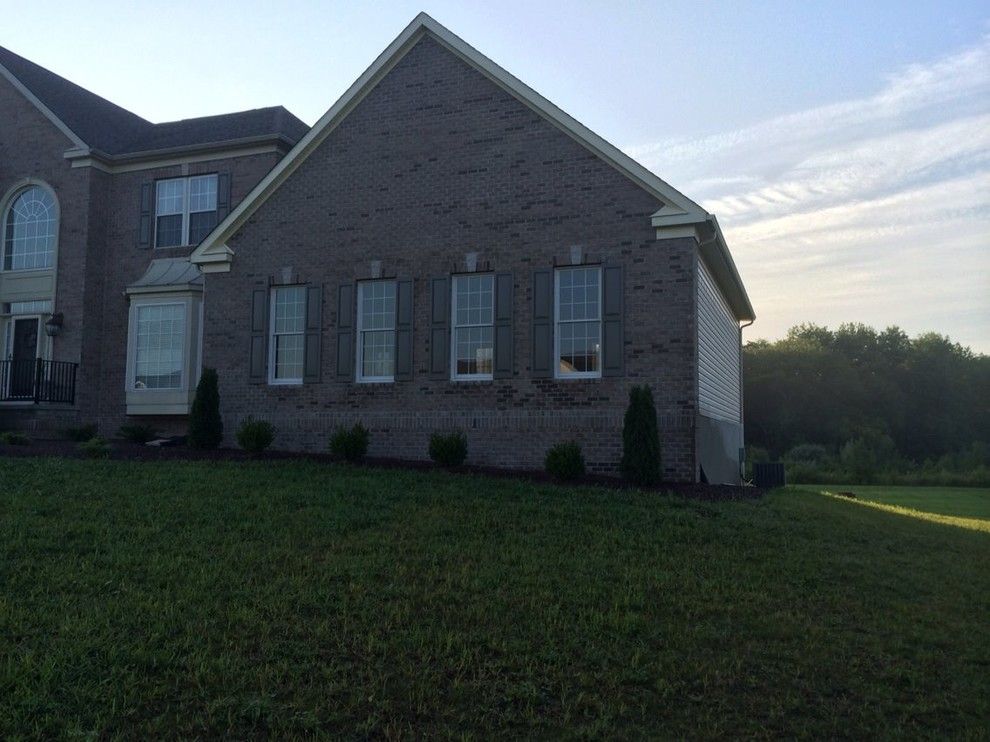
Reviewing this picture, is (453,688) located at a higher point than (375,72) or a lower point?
lower

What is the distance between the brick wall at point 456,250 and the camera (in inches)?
599

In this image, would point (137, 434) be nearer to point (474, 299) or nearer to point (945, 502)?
point (474, 299)

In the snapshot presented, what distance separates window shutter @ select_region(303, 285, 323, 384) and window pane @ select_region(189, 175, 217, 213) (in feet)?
19.9

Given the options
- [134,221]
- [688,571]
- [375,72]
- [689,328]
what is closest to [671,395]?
[689,328]

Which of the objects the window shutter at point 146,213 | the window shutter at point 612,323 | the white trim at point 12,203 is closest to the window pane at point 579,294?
the window shutter at point 612,323

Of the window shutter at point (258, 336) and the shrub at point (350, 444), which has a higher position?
the window shutter at point (258, 336)

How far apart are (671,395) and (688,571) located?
6.39 metres

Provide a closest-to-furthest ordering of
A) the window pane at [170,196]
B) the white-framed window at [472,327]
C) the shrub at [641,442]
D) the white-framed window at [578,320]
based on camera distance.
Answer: the shrub at [641,442]
the white-framed window at [578,320]
the white-framed window at [472,327]
the window pane at [170,196]

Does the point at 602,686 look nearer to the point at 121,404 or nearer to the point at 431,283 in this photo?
the point at 431,283

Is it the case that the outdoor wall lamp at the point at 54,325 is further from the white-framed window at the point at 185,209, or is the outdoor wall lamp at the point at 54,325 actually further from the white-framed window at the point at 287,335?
the white-framed window at the point at 287,335

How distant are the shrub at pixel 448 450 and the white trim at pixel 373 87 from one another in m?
5.23

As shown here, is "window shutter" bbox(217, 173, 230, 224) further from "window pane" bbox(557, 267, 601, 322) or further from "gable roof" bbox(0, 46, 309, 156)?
"window pane" bbox(557, 267, 601, 322)

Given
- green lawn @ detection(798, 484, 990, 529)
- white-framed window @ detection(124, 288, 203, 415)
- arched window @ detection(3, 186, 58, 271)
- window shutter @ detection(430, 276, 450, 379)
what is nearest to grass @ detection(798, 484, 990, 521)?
green lawn @ detection(798, 484, 990, 529)

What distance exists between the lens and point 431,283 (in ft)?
54.9
